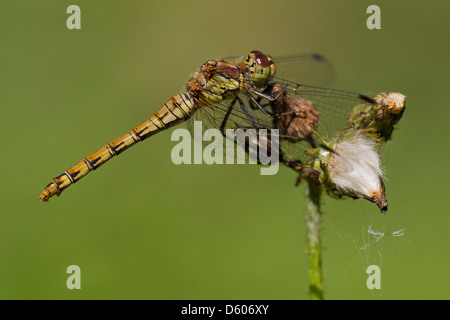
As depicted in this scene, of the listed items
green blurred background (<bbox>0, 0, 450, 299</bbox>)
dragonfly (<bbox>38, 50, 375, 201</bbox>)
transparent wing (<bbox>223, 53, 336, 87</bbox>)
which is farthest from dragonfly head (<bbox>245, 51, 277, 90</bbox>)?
green blurred background (<bbox>0, 0, 450, 299</bbox>)

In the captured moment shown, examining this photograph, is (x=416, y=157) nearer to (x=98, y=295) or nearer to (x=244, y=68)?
(x=244, y=68)

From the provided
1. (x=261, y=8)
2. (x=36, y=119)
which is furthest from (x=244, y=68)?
(x=261, y=8)

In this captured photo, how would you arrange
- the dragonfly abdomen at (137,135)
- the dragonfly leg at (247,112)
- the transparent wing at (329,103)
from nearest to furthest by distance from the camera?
the transparent wing at (329,103) → the dragonfly leg at (247,112) → the dragonfly abdomen at (137,135)

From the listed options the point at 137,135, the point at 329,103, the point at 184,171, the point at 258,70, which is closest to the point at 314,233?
the point at 329,103

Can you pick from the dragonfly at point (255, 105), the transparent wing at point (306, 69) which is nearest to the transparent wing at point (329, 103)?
the dragonfly at point (255, 105)

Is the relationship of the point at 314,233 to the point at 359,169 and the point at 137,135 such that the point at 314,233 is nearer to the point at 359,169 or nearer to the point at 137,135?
the point at 359,169

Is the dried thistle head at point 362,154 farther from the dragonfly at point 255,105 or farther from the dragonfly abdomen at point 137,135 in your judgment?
the dragonfly abdomen at point 137,135
